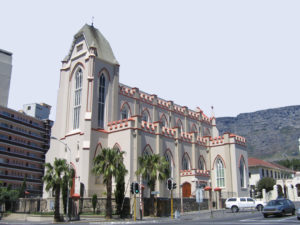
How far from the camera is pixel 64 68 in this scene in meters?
49.3

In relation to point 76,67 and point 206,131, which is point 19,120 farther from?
point 206,131

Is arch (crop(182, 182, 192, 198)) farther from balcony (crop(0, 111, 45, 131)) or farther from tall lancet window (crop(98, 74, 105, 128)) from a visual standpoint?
balcony (crop(0, 111, 45, 131))

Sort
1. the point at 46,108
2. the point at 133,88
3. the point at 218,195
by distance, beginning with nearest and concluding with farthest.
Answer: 1. the point at 218,195
2. the point at 133,88
3. the point at 46,108

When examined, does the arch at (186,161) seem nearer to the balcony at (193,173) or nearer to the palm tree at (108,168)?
the balcony at (193,173)

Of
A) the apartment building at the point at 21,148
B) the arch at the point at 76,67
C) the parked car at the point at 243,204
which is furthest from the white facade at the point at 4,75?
the parked car at the point at 243,204

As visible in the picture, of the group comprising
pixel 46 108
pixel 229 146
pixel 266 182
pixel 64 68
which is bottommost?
pixel 266 182

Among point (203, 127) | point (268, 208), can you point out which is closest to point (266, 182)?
point (203, 127)

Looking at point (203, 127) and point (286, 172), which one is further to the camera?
point (286, 172)

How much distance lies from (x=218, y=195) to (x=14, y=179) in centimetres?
5769

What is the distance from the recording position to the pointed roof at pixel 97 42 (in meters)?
47.1

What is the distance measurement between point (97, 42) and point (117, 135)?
1361 cm

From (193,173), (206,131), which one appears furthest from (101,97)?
(206,131)

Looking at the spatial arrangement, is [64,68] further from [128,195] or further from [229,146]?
[229,146]

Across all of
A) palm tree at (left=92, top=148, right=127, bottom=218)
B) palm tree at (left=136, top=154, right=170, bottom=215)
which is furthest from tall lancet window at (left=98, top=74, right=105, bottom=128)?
palm tree at (left=92, top=148, right=127, bottom=218)
